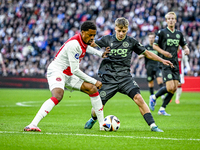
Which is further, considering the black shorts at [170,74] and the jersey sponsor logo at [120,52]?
the black shorts at [170,74]

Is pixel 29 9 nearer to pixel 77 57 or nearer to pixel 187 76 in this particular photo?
pixel 187 76

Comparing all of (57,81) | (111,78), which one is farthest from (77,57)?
(111,78)

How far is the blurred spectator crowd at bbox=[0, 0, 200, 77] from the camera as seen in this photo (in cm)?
2498

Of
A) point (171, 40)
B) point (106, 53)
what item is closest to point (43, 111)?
point (106, 53)

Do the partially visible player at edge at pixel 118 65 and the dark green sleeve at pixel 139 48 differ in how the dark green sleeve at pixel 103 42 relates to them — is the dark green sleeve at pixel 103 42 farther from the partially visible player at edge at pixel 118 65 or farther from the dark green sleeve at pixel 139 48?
the dark green sleeve at pixel 139 48

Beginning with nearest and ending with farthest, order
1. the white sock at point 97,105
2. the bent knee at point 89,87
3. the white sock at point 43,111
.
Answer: the white sock at point 43,111 < the bent knee at point 89,87 < the white sock at point 97,105

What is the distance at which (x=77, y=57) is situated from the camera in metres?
6.23

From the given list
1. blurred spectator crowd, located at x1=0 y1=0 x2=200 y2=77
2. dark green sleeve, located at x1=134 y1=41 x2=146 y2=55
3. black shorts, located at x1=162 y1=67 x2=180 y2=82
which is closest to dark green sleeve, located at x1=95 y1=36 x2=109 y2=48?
dark green sleeve, located at x1=134 y1=41 x2=146 y2=55

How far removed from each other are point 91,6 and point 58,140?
980 inches

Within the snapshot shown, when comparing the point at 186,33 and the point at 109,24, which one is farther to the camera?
the point at 109,24

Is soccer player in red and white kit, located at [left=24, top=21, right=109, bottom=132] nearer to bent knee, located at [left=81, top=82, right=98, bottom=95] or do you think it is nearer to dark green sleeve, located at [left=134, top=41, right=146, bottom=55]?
bent knee, located at [left=81, top=82, right=98, bottom=95]

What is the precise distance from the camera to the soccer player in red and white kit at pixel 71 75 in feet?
20.2

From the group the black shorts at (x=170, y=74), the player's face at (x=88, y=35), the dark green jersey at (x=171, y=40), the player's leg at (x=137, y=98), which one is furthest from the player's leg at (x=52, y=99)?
the dark green jersey at (x=171, y=40)

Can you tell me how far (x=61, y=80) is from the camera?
6.38 metres
